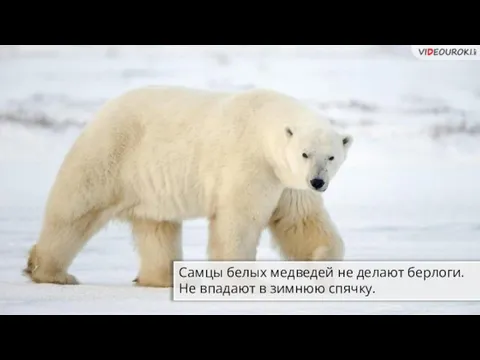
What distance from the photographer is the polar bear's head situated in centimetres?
551

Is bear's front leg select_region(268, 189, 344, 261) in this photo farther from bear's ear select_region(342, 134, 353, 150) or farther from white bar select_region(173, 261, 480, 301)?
bear's ear select_region(342, 134, 353, 150)

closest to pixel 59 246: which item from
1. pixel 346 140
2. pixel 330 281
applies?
pixel 330 281

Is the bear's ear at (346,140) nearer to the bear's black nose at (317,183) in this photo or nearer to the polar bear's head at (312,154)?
the polar bear's head at (312,154)

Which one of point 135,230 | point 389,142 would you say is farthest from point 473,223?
point 135,230

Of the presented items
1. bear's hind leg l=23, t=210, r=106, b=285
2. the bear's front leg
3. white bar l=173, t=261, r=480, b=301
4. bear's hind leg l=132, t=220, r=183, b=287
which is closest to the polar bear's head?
the bear's front leg

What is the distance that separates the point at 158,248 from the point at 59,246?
583 millimetres

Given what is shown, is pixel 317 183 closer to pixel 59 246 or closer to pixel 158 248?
pixel 158 248

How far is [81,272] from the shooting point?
20.8 feet

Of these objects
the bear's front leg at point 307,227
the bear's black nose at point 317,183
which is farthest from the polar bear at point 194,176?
the bear's black nose at point 317,183

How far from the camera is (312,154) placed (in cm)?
556

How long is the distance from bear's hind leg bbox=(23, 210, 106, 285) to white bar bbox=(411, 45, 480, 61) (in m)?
2.04

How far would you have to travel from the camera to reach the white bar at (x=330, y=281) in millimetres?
5898

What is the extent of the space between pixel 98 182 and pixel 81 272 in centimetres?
63
